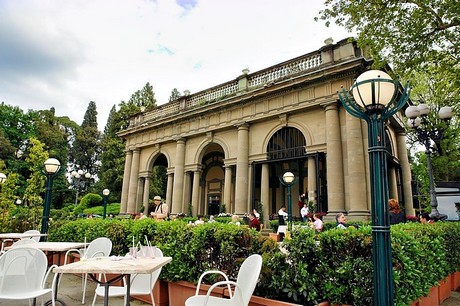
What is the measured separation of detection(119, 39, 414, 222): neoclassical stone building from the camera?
45.9 feet

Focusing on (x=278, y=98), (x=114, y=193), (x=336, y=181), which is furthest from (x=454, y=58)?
(x=114, y=193)

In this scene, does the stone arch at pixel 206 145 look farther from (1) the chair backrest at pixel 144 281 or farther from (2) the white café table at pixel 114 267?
(2) the white café table at pixel 114 267

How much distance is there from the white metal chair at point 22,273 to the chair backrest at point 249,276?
2605mm

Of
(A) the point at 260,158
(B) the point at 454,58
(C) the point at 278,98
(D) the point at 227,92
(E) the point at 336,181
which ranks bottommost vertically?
(E) the point at 336,181

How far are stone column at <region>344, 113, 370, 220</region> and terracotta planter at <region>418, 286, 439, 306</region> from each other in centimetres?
808

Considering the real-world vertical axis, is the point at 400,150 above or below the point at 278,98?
below

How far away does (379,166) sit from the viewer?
3172 millimetres

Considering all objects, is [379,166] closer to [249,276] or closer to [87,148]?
[249,276]

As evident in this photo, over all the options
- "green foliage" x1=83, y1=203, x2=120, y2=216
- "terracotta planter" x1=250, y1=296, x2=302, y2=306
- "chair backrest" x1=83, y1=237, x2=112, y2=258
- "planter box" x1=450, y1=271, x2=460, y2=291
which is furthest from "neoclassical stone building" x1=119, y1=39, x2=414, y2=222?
"chair backrest" x1=83, y1=237, x2=112, y2=258

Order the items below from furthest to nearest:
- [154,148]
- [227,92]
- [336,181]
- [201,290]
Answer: [154,148]
[227,92]
[336,181]
[201,290]

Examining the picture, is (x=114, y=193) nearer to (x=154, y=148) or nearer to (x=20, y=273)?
(x=154, y=148)

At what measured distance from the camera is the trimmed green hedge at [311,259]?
3.43 metres

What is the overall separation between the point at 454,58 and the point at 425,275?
8.73m

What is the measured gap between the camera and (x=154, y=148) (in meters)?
24.4
